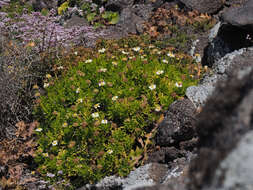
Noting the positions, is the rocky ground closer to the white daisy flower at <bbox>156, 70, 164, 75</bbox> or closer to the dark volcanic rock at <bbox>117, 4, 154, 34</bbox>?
the dark volcanic rock at <bbox>117, 4, 154, 34</bbox>

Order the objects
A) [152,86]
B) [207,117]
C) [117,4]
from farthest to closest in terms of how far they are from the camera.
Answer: [117,4]
[152,86]
[207,117]

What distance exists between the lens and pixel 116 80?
172 inches

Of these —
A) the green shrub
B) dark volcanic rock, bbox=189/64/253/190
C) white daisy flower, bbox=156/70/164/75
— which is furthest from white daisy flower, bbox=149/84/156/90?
dark volcanic rock, bbox=189/64/253/190

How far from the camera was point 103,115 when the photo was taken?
3.91m

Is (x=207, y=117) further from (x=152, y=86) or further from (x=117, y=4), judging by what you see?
(x=117, y=4)

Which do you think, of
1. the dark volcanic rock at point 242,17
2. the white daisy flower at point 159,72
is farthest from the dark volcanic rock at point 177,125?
the dark volcanic rock at point 242,17

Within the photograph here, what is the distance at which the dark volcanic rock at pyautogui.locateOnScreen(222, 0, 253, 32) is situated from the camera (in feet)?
14.9

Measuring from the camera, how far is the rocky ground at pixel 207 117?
1.25 meters

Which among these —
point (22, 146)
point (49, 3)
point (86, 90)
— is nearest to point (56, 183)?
point (22, 146)

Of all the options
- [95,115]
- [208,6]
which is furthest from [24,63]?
[208,6]

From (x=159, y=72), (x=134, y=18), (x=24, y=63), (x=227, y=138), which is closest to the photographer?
(x=227, y=138)

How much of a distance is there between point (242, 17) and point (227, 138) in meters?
3.80

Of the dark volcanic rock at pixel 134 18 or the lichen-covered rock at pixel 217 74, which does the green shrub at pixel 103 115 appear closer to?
the lichen-covered rock at pixel 217 74

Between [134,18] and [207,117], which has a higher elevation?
[207,117]
